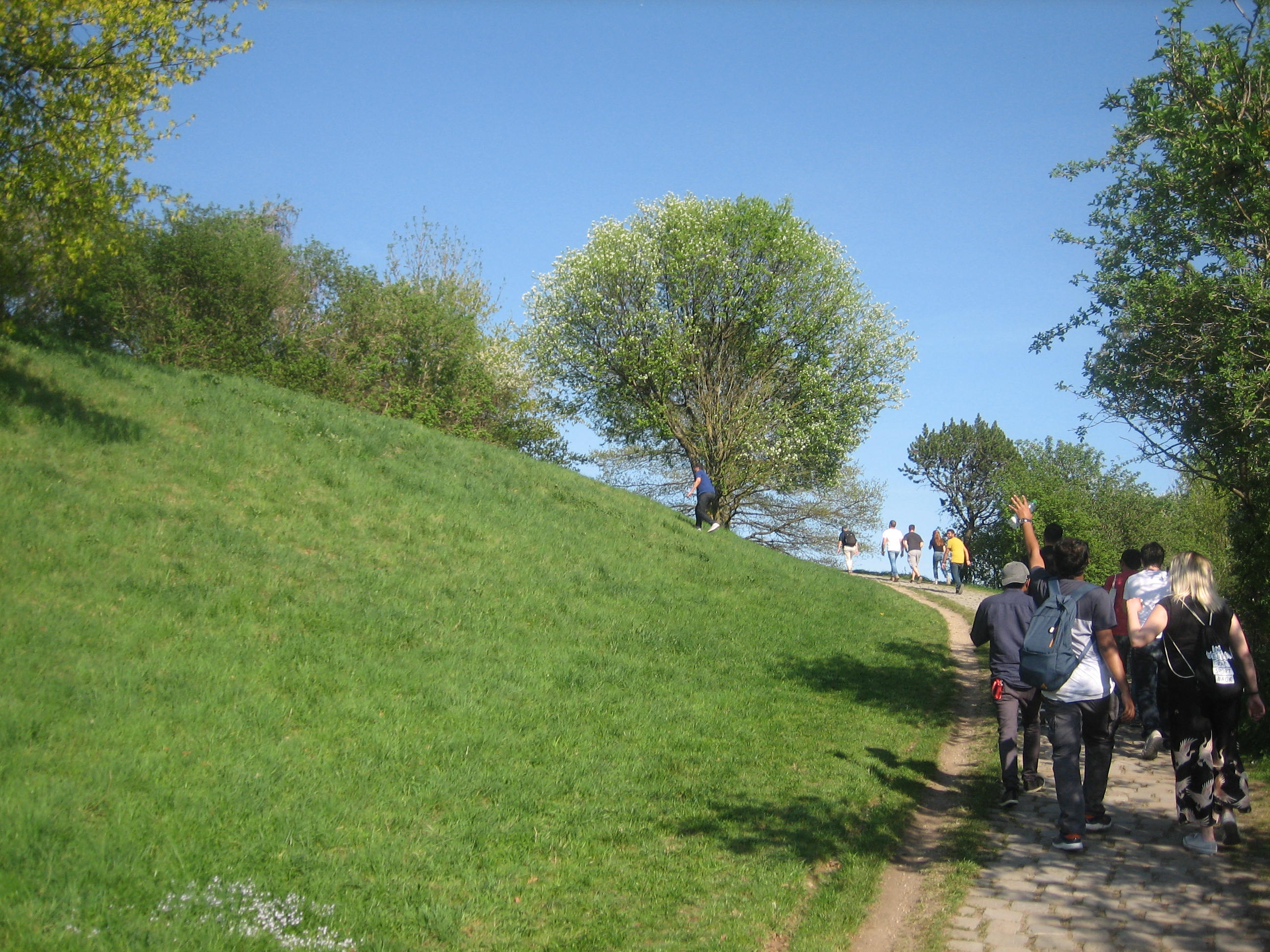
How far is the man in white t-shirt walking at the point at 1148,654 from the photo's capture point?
948 centimetres

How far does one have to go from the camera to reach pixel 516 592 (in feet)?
45.2

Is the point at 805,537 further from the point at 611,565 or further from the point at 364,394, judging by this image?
the point at 611,565

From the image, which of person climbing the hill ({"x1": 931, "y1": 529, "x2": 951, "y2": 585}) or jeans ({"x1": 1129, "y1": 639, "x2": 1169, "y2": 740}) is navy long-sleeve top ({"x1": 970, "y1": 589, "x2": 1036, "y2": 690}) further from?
person climbing the hill ({"x1": 931, "y1": 529, "x2": 951, "y2": 585})

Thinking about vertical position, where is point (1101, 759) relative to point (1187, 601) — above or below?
below

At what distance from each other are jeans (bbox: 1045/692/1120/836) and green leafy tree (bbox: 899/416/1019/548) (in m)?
75.3

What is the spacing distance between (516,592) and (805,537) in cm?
3654

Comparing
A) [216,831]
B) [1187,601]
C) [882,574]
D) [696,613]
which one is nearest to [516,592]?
[696,613]

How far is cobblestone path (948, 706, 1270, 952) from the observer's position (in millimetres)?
5543

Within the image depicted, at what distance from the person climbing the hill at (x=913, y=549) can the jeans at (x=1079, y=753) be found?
24.7 m

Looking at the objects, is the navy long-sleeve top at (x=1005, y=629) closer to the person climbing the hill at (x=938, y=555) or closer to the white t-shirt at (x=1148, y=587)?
the white t-shirt at (x=1148, y=587)

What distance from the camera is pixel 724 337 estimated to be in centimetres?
3691

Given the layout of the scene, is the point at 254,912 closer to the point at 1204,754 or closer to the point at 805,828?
the point at 805,828

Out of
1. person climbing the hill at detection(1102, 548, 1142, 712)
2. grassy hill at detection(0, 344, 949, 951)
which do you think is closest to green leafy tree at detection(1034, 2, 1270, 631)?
person climbing the hill at detection(1102, 548, 1142, 712)

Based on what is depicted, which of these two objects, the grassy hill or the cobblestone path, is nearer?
the cobblestone path
